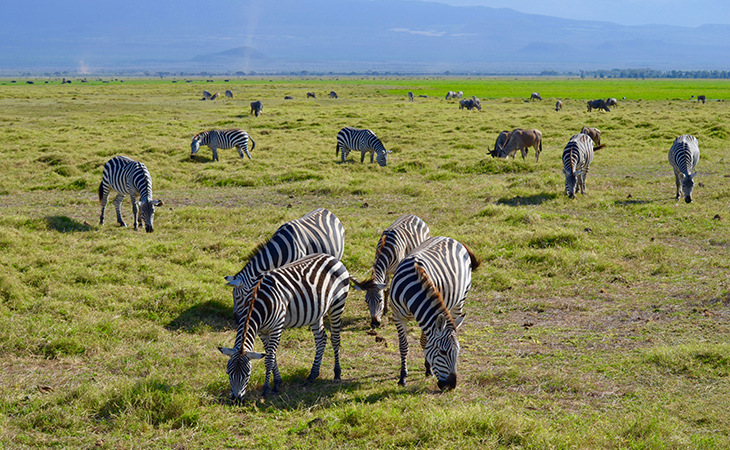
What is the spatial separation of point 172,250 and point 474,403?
7996mm

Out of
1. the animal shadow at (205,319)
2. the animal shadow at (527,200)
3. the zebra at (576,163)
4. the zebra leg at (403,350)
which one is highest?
the zebra at (576,163)

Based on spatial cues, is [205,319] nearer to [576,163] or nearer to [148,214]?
[148,214]

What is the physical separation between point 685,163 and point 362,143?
12.0m

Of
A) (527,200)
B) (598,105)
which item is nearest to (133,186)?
(527,200)

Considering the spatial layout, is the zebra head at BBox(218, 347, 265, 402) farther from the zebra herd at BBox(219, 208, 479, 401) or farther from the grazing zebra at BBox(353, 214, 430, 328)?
the grazing zebra at BBox(353, 214, 430, 328)

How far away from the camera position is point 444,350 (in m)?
6.48

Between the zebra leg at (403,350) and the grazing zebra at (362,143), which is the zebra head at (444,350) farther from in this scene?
the grazing zebra at (362,143)

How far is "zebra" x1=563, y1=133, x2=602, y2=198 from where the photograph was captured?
1717 cm

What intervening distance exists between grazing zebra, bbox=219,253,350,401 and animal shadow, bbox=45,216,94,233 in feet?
29.2

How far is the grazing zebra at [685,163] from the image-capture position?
16625 mm

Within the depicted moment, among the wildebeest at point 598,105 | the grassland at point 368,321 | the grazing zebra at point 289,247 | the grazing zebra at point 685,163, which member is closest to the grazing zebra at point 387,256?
the grassland at point 368,321

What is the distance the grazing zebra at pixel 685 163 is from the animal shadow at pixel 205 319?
13538mm

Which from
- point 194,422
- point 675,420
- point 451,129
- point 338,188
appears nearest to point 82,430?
point 194,422

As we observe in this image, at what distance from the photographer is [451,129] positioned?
3412 centimetres
